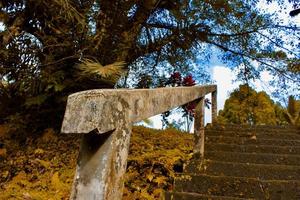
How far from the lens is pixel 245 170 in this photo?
11.1 feet

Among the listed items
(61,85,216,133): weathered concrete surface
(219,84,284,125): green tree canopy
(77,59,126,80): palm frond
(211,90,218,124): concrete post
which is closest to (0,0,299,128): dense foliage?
(77,59,126,80): palm frond

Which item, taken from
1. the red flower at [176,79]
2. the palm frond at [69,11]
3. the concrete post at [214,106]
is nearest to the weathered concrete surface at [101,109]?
the palm frond at [69,11]

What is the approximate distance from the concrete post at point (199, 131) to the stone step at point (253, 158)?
23 cm

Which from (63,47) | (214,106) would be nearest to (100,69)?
(63,47)

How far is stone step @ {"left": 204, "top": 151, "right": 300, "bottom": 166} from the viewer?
12.6ft

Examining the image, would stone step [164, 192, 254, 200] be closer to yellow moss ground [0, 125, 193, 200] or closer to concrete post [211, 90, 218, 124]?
yellow moss ground [0, 125, 193, 200]

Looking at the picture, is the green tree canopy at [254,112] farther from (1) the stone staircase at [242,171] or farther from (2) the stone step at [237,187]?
(2) the stone step at [237,187]

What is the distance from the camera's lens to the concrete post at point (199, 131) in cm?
366

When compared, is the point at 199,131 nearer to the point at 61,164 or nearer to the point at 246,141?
the point at 246,141

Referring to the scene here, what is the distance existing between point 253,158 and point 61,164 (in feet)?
8.94

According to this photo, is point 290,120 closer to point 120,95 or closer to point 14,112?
point 14,112

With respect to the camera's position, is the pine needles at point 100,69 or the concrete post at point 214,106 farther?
the concrete post at point 214,106

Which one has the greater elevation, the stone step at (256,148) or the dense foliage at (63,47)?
the dense foliage at (63,47)

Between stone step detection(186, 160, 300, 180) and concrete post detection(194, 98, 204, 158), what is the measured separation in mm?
194
